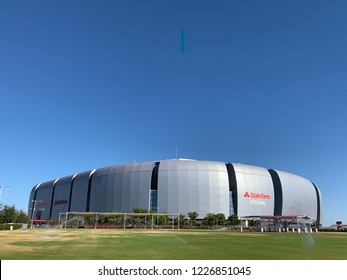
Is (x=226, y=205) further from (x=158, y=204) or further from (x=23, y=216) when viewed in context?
(x=23, y=216)

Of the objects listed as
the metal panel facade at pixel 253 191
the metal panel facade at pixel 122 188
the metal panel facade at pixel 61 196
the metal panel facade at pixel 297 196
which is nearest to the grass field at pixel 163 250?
the metal panel facade at pixel 122 188

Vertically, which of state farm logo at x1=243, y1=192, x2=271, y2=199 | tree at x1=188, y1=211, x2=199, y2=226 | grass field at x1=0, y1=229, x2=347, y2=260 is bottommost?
grass field at x1=0, y1=229, x2=347, y2=260

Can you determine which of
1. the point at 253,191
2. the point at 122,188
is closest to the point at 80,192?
the point at 122,188

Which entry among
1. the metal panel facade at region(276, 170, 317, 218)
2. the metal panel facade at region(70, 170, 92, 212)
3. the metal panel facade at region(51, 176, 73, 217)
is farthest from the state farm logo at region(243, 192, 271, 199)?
the metal panel facade at region(51, 176, 73, 217)

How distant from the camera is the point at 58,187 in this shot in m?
198

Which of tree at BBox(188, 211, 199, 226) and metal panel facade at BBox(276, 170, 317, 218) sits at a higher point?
metal panel facade at BBox(276, 170, 317, 218)

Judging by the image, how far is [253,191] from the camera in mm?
157625

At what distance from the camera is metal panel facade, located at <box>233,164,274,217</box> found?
154 metres

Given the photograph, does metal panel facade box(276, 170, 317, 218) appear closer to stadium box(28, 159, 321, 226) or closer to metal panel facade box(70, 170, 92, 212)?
stadium box(28, 159, 321, 226)

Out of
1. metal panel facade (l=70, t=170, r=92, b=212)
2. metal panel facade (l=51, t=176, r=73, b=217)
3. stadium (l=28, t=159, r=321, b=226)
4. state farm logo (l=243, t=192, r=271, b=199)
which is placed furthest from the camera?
metal panel facade (l=51, t=176, r=73, b=217)

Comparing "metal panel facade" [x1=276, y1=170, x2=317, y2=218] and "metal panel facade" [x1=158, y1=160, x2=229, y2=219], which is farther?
"metal panel facade" [x1=276, y1=170, x2=317, y2=218]

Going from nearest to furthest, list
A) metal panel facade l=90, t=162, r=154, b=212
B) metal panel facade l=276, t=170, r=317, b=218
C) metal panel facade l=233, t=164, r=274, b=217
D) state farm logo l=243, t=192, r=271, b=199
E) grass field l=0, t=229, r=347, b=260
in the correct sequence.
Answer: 1. grass field l=0, t=229, r=347, b=260
2. metal panel facade l=90, t=162, r=154, b=212
3. metal panel facade l=233, t=164, r=274, b=217
4. state farm logo l=243, t=192, r=271, b=199
5. metal panel facade l=276, t=170, r=317, b=218
